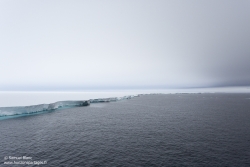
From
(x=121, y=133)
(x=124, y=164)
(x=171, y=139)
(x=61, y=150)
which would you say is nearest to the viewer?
(x=124, y=164)

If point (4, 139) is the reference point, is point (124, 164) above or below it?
below

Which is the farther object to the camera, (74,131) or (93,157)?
(74,131)

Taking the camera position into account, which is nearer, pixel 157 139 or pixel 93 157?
pixel 93 157

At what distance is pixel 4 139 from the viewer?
2944 centimetres

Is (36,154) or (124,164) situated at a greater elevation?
(36,154)

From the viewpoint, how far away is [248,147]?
2553cm

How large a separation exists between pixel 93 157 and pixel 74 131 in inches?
617

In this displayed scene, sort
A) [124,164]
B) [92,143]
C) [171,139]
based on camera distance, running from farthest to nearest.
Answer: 1. [171,139]
2. [92,143]
3. [124,164]

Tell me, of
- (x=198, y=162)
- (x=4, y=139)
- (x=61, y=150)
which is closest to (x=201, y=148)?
(x=198, y=162)

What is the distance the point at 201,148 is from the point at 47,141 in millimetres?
31336

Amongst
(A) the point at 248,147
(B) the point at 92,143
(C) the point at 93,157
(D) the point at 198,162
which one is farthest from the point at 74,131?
(A) the point at 248,147

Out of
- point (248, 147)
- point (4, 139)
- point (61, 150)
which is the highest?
point (4, 139)

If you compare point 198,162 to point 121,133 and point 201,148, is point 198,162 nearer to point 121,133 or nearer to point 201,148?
point 201,148

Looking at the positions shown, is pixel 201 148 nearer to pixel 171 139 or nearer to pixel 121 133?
pixel 171 139
